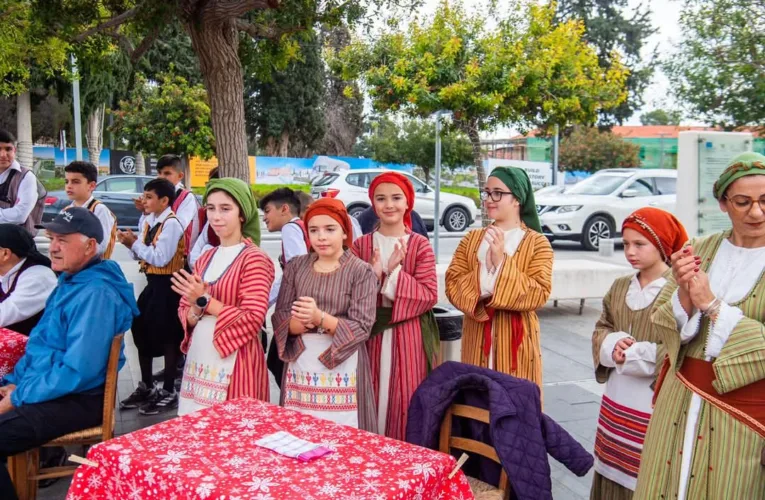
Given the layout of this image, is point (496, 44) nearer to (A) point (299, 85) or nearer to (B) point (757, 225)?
(B) point (757, 225)

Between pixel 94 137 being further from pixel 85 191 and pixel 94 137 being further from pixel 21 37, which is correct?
pixel 85 191

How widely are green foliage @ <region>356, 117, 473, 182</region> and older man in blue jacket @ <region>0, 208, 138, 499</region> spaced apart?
27772 mm

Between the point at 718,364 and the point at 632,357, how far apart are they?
2.67ft

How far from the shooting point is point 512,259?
3502mm

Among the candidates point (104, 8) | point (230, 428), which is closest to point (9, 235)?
point (230, 428)

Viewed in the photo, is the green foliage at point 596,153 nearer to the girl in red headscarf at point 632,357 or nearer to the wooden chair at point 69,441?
the girl in red headscarf at point 632,357

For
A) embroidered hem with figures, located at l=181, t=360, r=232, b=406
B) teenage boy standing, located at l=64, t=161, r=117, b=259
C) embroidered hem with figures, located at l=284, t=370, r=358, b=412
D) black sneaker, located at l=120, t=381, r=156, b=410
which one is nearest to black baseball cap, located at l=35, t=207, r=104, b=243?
embroidered hem with figures, located at l=181, t=360, r=232, b=406

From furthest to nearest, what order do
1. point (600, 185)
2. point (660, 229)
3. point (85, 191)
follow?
point (600, 185)
point (85, 191)
point (660, 229)

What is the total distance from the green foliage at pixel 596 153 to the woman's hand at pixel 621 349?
27.2 m

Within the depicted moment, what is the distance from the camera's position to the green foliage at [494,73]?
7.22 m

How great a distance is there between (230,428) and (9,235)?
6.65ft

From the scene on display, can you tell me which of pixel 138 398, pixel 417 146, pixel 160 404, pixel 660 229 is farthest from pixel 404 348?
pixel 417 146

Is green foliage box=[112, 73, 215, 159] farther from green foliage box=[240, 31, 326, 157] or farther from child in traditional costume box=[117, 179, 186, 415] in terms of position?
child in traditional costume box=[117, 179, 186, 415]

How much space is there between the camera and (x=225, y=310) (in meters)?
3.19
